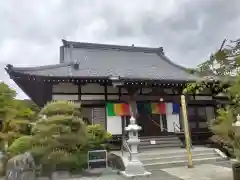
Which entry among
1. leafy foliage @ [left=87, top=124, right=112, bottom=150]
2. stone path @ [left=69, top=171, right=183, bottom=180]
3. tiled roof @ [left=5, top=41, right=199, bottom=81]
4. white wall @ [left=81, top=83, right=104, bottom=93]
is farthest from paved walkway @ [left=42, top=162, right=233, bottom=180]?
tiled roof @ [left=5, top=41, right=199, bottom=81]

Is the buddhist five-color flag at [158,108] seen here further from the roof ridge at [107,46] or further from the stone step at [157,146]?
the roof ridge at [107,46]

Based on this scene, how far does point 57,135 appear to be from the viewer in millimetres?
7938

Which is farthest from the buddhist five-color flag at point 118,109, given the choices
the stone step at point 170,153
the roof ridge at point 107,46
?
the roof ridge at point 107,46

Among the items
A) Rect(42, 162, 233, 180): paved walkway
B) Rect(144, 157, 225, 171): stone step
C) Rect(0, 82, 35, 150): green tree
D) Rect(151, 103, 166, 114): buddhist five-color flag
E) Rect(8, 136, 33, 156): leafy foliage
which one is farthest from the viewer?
Rect(151, 103, 166, 114): buddhist five-color flag

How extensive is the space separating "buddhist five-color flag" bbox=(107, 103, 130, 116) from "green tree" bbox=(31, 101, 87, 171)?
12.0ft

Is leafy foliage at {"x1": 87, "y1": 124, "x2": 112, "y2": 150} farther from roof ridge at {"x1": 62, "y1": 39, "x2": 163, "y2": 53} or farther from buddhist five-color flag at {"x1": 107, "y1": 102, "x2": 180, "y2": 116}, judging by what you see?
roof ridge at {"x1": 62, "y1": 39, "x2": 163, "y2": 53}

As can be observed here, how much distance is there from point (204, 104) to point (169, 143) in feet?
11.3

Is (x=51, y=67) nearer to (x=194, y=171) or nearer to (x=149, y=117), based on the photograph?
(x=149, y=117)

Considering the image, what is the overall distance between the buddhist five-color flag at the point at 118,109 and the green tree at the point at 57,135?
365 centimetres

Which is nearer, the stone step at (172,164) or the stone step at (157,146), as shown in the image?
the stone step at (172,164)

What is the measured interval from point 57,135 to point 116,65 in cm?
833

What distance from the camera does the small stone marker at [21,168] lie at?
7336mm

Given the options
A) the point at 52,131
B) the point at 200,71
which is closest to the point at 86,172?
the point at 52,131

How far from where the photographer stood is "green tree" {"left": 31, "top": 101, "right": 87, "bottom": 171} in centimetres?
789
